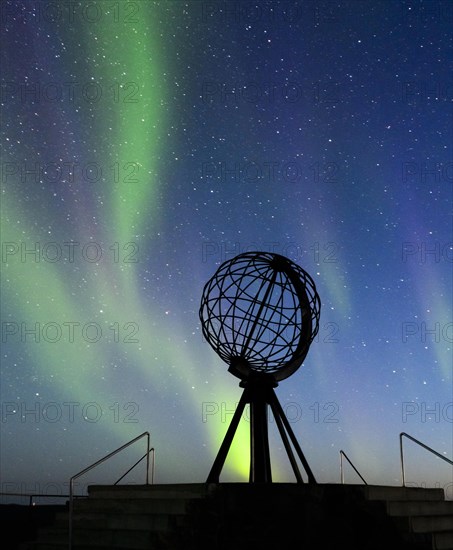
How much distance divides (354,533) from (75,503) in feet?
16.4

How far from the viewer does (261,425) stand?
45.2 ft

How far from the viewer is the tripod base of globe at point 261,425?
13.6 m

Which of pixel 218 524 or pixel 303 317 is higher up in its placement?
pixel 303 317

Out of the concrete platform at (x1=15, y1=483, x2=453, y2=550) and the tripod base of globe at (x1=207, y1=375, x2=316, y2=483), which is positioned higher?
the tripod base of globe at (x1=207, y1=375, x2=316, y2=483)

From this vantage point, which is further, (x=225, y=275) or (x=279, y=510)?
(x=225, y=275)

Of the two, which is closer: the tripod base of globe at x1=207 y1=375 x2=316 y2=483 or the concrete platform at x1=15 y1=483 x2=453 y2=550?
the concrete platform at x1=15 y1=483 x2=453 y2=550

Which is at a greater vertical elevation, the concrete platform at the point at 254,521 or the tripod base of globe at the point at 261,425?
the tripod base of globe at the point at 261,425

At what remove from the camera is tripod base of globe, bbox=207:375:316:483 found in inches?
534

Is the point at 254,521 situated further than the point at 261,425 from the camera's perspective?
No

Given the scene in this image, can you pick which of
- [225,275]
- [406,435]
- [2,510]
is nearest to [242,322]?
[225,275]

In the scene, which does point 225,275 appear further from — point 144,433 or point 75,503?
point 75,503

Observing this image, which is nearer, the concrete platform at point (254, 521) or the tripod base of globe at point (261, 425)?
the concrete platform at point (254, 521)

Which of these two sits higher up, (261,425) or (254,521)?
(261,425)

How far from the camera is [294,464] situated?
13.5 meters
